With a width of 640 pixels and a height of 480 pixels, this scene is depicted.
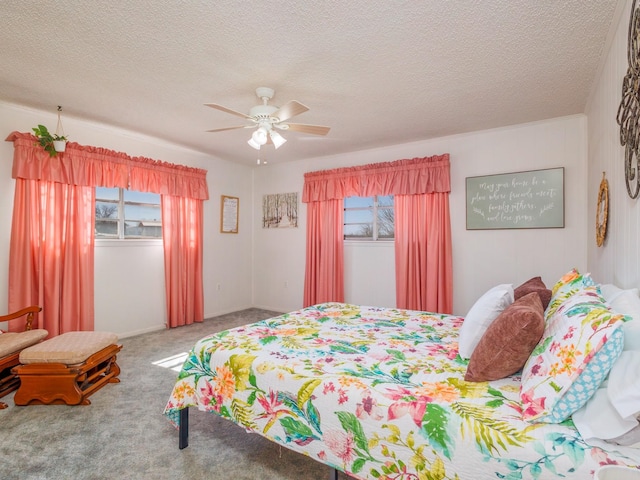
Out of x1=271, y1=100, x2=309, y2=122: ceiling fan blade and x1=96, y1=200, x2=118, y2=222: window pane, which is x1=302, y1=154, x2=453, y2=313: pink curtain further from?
x1=96, y1=200, x2=118, y2=222: window pane

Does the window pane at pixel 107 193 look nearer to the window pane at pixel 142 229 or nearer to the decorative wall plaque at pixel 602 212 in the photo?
the window pane at pixel 142 229

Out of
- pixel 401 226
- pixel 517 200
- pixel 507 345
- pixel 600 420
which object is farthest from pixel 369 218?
pixel 600 420

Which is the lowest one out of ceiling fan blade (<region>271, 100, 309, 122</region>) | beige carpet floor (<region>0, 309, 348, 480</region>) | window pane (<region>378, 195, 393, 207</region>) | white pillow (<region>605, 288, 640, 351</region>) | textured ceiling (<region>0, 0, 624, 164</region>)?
beige carpet floor (<region>0, 309, 348, 480</region>)

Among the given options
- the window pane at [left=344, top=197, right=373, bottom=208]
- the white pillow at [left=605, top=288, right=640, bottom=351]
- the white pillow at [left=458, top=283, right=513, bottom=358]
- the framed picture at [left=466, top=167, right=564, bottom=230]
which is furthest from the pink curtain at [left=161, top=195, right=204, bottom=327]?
the white pillow at [left=605, top=288, right=640, bottom=351]

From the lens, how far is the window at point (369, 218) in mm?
4738

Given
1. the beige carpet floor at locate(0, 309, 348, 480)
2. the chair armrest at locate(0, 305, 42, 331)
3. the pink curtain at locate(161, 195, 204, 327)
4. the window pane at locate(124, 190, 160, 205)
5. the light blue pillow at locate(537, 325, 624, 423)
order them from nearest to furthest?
the light blue pillow at locate(537, 325, 624, 423), the beige carpet floor at locate(0, 309, 348, 480), the chair armrest at locate(0, 305, 42, 331), the window pane at locate(124, 190, 160, 205), the pink curtain at locate(161, 195, 204, 327)

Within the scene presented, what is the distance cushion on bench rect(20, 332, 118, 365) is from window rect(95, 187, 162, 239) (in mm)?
1613

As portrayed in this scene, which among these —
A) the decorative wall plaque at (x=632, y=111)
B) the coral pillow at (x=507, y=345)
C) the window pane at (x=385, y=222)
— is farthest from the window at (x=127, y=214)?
the decorative wall plaque at (x=632, y=111)

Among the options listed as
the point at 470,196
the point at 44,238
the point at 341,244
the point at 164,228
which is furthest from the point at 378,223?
the point at 44,238

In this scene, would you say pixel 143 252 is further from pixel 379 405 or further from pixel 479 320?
pixel 479 320

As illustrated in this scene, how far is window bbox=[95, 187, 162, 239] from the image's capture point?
13.3ft

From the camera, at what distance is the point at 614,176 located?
7.25 feet

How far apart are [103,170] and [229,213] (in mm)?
1966

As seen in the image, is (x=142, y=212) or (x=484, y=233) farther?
(x=142, y=212)
